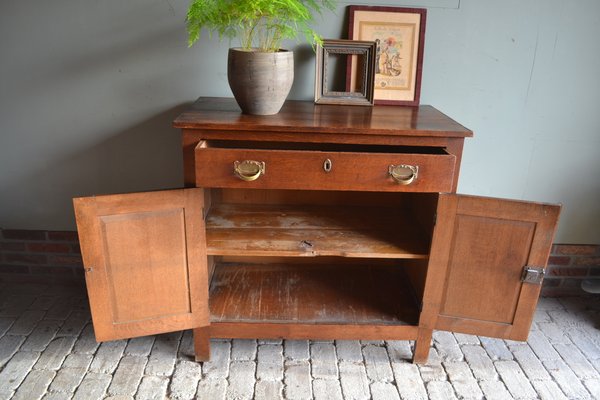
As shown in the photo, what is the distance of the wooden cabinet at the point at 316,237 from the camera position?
61.2 inches

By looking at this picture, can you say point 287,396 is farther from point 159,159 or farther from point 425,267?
point 159,159

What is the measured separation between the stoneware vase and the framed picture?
0.40m

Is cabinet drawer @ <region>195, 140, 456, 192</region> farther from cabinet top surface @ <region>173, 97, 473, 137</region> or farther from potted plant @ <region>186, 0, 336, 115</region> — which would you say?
potted plant @ <region>186, 0, 336, 115</region>

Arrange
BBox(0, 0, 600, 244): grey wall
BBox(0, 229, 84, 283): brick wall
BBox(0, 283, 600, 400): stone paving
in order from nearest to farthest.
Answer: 1. BBox(0, 283, 600, 400): stone paving
2. BBox(0, 0, 600, 244): grey wall
3. BBox(0, 229, 84, 283): brick wall

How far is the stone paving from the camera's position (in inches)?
66.8

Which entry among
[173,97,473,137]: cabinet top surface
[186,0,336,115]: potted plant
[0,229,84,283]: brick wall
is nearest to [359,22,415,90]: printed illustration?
[173,97,473,137]: cabinet top surface

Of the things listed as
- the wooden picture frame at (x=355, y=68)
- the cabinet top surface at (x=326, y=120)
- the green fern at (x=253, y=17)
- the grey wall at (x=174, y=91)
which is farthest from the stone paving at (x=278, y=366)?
the green fern at (x=253, y=17)

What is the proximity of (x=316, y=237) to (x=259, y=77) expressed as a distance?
640 millimetres

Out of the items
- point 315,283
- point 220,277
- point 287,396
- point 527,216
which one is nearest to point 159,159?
point 220,277

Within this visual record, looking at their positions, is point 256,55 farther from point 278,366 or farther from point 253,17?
point 278,366

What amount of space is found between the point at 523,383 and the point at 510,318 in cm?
29

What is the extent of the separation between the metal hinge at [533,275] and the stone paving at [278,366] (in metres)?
0.44

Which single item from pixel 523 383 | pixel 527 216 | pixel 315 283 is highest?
pixel 527 216

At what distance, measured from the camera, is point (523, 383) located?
1786mm
